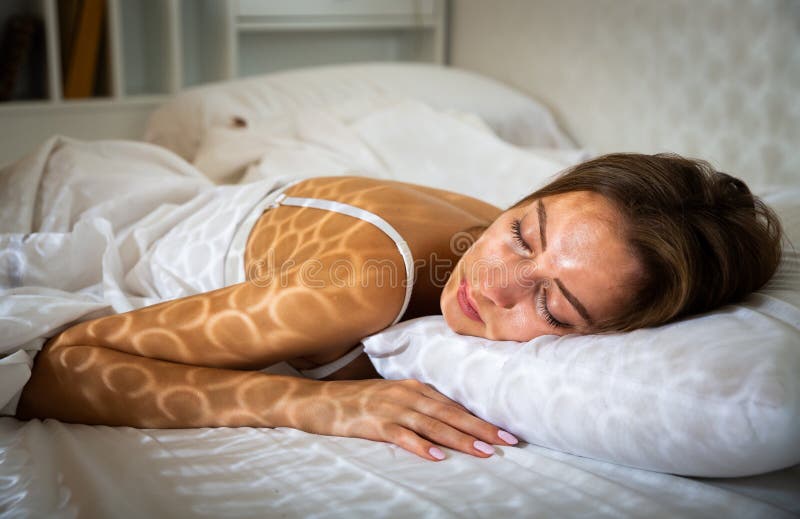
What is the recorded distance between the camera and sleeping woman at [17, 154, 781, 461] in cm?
99

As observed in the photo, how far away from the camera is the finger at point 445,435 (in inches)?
38.1

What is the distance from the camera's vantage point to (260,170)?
6.45ft

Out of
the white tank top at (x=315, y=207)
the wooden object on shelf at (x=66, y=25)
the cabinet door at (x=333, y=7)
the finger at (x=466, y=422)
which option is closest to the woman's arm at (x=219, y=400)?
the finger at (x=466, y=422)

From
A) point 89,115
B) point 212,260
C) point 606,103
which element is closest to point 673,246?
point 212,260

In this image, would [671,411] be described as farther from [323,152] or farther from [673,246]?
[323,152]

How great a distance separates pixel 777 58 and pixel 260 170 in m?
1.35

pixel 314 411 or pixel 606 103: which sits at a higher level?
pixel 606 103

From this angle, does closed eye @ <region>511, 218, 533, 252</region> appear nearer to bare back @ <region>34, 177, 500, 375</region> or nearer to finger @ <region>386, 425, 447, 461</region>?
bare back @ <region>34, 177, 500, 375</region>

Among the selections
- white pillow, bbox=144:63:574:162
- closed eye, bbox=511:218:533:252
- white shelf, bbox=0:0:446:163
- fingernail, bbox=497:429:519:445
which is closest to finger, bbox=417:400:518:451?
fingernail, bbox=497:429:519:445

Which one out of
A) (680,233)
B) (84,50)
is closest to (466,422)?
(680,233)

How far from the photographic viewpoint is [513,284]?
103 cm

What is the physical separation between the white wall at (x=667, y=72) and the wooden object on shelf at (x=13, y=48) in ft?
5.45

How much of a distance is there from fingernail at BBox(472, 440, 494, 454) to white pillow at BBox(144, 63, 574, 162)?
1579 mm

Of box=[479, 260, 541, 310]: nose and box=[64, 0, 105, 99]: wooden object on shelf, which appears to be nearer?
box=[479, 260, 541, 310]: nose
